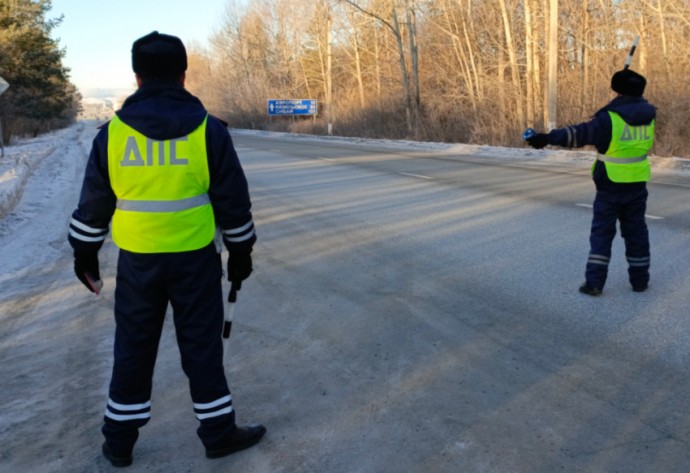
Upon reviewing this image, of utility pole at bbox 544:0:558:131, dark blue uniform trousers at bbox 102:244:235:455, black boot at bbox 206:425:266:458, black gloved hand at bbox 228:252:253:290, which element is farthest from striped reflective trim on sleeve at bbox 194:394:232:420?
utility pole at bbox 544:0:558:131

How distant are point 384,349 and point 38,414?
2159mm

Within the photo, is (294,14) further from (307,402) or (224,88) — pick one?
(307,402)

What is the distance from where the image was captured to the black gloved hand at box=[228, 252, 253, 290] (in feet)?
10.2

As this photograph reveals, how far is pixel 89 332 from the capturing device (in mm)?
4766

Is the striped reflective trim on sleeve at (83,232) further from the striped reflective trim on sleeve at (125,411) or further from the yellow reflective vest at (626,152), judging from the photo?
the yellow reflective vest at (626,152)

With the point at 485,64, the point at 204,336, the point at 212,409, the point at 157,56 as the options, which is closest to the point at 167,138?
→ the point at 157,56

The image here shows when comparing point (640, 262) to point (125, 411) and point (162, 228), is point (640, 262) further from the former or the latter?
point (125, 411)

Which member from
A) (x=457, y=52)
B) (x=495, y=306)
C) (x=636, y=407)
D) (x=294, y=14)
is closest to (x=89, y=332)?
(x=495, y=306)

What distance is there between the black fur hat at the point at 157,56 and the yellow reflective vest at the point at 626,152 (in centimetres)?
386

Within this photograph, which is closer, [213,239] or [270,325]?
[213,239]

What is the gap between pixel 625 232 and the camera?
5.43 meters

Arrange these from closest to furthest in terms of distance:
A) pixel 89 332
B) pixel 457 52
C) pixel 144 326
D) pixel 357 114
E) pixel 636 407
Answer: pixel 144 326 → pixel 636 407 → pixel 89 332 → pixel 457 52 → pixel 357 114

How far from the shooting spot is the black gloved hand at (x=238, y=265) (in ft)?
10.2

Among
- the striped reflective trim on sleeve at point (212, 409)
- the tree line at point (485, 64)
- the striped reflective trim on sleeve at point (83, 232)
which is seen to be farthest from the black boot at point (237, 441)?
the tree line at point (485, 64)
